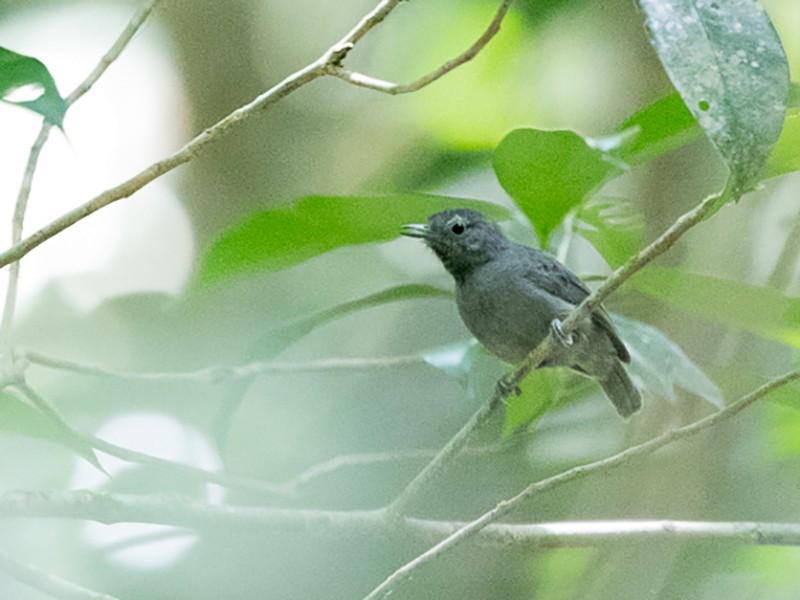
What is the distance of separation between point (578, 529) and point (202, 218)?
4.18ft

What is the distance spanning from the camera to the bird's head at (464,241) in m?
2.13

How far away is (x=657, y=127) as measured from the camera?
1683mm

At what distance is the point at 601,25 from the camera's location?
2477 millimetres

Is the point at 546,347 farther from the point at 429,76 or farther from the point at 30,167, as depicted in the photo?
the point at 30,167

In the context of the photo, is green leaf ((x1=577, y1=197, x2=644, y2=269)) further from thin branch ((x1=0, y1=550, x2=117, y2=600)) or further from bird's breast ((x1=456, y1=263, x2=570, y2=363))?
thin branch ((x1=0, y1=550, x2=117, y2=600))

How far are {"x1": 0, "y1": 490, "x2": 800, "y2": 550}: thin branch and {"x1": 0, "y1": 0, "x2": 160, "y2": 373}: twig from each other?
19 centimetres

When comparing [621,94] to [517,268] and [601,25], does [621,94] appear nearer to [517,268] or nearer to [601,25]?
[601,25]

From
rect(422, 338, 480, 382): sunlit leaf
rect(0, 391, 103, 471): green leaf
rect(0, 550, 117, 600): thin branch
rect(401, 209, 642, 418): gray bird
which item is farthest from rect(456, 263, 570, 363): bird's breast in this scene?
rect(0, 550, 117, 600): thin branch

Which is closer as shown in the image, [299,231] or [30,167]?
→ [30,167]

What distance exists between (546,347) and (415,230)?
436 millimetres

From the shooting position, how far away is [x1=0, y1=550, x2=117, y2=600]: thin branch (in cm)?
119

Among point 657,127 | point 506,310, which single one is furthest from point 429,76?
point 506,310

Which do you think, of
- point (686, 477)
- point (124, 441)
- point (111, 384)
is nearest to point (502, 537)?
point (686, 477)

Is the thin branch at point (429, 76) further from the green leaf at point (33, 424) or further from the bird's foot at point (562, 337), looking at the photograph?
the green leaf at point (33, 424)
